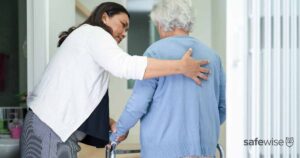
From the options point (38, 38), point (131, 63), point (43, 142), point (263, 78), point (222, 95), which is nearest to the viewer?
point (263, 78)

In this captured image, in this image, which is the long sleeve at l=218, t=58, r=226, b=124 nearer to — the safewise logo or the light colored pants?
A: the safewise logo

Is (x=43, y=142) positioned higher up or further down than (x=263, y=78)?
further down

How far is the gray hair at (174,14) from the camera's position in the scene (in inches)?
56.4

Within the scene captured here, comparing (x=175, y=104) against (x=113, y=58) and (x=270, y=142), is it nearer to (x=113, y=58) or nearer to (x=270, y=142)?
(x=113, y=58)

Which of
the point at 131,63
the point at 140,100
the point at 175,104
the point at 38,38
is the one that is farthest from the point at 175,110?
the point at 38,38

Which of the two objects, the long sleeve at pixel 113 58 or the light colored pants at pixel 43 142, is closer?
the long sleeve at pixel 113 58

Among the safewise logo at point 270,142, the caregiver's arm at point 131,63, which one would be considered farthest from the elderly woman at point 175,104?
the safewise logo at point 270,142

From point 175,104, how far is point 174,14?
→ 36 cm

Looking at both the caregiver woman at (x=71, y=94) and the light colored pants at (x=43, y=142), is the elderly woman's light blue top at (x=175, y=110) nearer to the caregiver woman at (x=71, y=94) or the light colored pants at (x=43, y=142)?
the caregiver woman at (x=71, y=94)

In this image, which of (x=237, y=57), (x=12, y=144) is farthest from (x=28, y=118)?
(x=237, y=57)

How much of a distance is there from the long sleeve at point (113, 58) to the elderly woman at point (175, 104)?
15 centimetres

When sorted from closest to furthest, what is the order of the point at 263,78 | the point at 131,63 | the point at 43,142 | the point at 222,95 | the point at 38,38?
the point at 263,78 < the point at 131,63 < the point at 43,142 < the point at 222,95 < the point at 38,38

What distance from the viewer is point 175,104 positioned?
137cm

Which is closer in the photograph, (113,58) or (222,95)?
(113,58)
